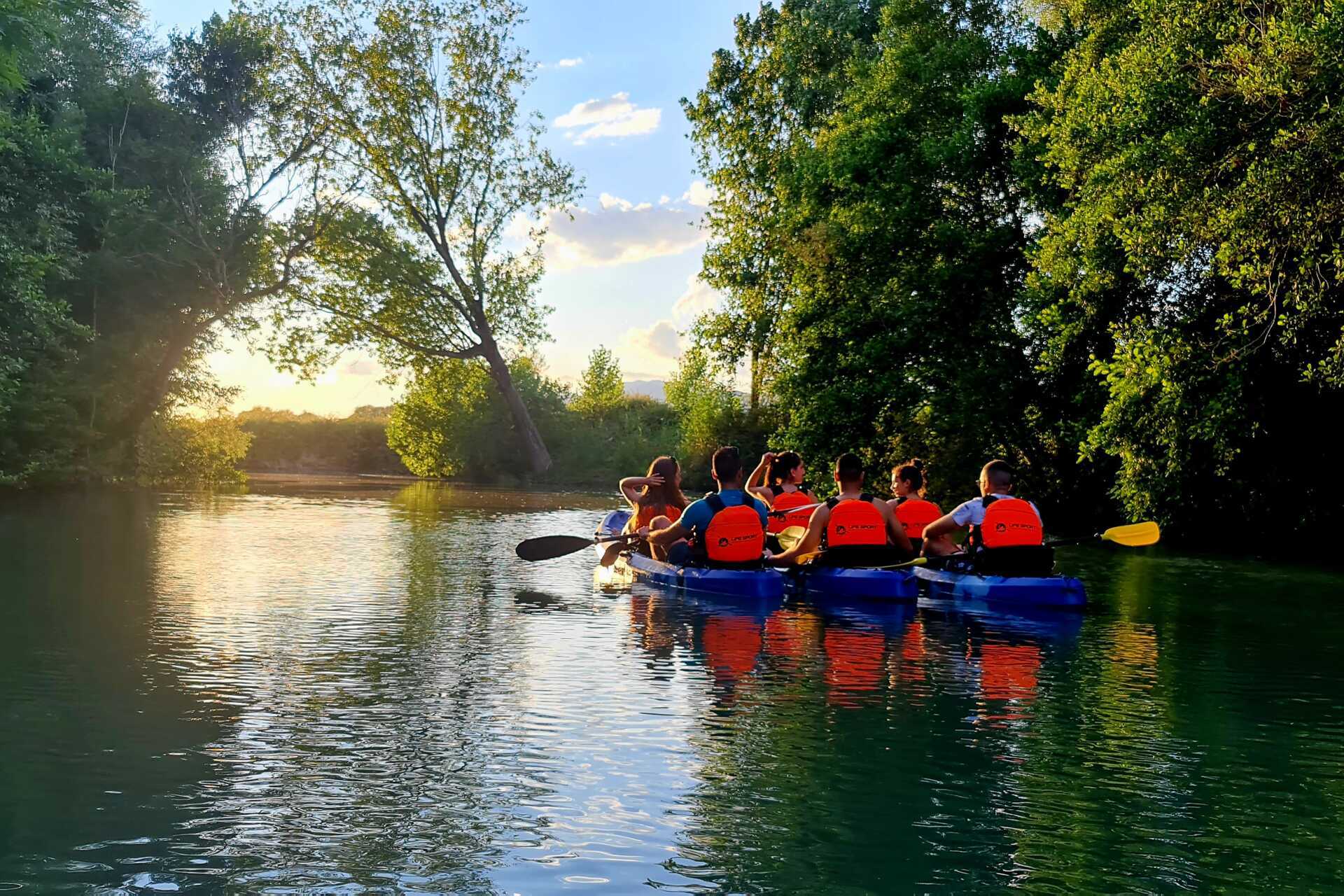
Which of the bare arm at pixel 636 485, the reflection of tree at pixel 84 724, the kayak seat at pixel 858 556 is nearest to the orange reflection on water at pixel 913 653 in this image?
the kayak seat at pixel 858 556

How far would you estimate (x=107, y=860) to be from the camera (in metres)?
4.62

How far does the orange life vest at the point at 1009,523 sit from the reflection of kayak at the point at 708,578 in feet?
7.48

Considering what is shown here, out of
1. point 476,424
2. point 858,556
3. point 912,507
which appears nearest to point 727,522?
point 858,556

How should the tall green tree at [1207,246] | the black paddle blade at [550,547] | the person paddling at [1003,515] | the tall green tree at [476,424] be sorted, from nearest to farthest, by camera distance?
the person paddling at [1003,515], the black paddle blade at [550,547], the tall green tree at [1207,246], the tall green tree at [476,424]

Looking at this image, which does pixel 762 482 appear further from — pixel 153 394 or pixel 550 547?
pixel 153 394

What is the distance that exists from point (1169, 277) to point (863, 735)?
15.8m

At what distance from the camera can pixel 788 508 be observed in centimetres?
1623

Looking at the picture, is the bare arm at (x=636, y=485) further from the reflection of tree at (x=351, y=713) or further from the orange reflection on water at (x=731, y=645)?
the orange reflection on water at (x=731, y=645)

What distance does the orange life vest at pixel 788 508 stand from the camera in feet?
51.1

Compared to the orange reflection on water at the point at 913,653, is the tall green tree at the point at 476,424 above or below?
above

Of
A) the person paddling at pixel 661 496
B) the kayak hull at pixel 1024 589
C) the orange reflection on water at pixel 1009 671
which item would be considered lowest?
the orange reflection on water at pixel 1009 671

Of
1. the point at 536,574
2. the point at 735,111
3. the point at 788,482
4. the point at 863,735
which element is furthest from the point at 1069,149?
the point at 735,111

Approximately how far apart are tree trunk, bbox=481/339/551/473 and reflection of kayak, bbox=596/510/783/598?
92.4 ft

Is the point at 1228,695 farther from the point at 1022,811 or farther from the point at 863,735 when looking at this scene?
the point at 1022,811
